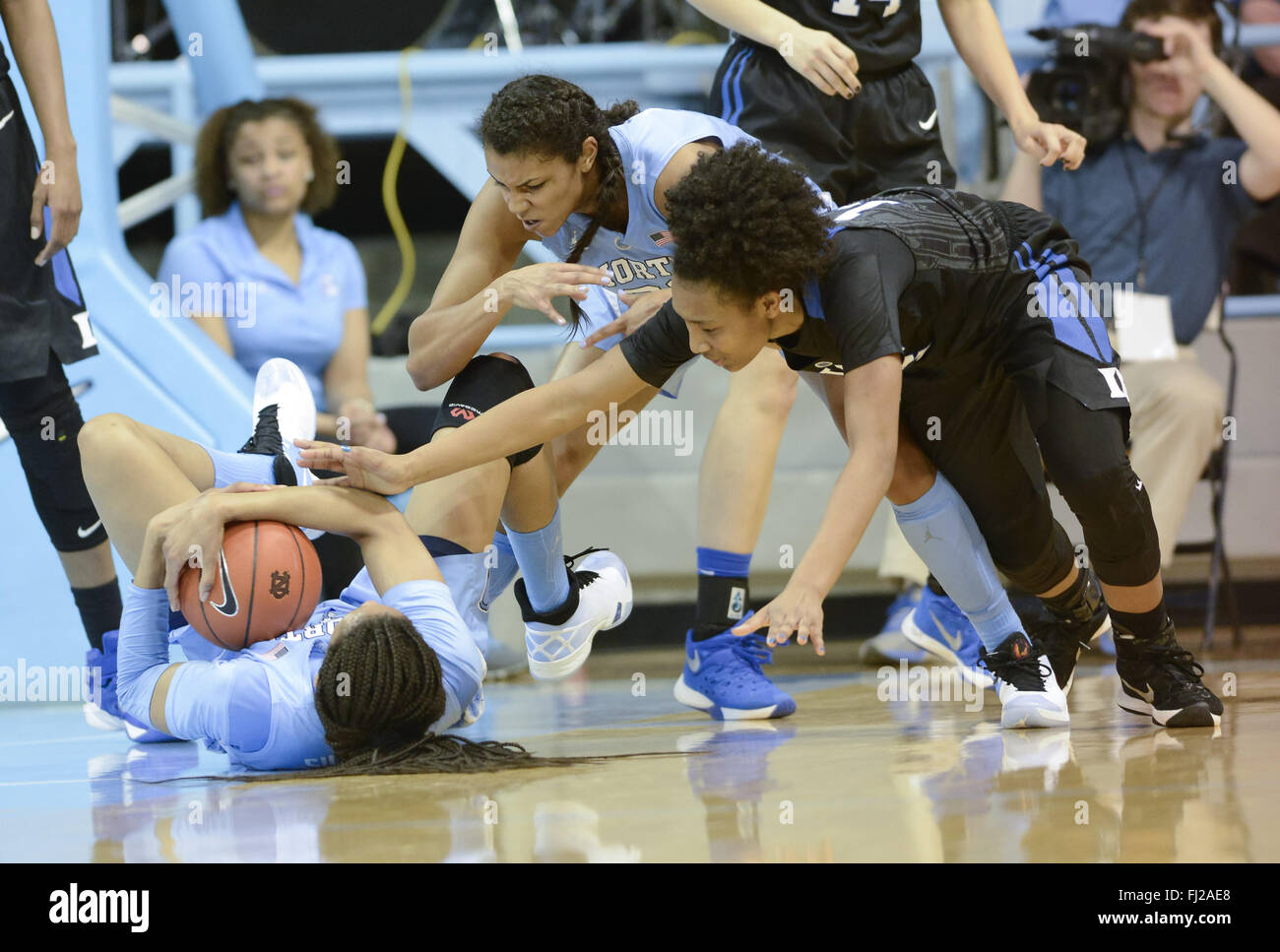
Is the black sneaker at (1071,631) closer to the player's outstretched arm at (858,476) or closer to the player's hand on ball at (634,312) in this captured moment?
the player's outstretched arm at (858,476)

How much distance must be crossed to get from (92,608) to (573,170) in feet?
4.60

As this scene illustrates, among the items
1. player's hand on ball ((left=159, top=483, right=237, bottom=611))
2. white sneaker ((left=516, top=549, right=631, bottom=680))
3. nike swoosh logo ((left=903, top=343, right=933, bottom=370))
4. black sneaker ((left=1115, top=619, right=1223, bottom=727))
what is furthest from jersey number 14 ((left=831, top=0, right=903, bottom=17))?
player's hand on ball ((left=159, top=483, right=237, bottom=611))

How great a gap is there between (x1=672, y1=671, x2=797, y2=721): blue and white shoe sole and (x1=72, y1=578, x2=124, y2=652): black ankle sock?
3.81ft

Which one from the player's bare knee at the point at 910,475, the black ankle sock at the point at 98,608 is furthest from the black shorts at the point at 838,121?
the black ankle sock at the point at 98,608

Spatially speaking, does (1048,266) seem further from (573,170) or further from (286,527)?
(286,527)

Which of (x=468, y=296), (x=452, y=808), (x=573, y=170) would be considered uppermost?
(x=573, y=170)

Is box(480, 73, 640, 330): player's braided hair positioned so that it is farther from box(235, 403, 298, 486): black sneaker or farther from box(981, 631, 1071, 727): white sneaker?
box(981, 631, 1071, 727): white sneaker

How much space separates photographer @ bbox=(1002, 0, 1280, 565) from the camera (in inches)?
134

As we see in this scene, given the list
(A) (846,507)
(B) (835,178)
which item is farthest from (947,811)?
(B) (835,178)

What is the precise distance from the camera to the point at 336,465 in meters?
1.95

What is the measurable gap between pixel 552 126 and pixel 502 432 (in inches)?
18.2

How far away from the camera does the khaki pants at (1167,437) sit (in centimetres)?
333

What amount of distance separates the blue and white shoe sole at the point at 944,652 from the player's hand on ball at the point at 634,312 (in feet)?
3.48

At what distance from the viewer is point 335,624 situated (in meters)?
1.97
